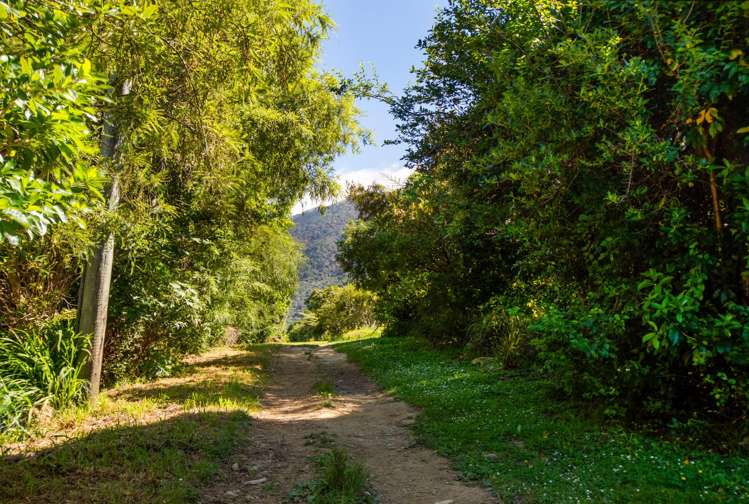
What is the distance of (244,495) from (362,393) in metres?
5.79

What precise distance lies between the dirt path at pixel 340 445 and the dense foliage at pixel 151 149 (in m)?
3.25

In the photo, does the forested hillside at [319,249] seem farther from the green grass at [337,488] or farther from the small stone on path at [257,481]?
the green grass at [337,488]

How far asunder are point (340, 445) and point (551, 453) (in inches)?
108

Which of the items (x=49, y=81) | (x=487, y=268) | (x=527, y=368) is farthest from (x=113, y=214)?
(x=487, y=268)

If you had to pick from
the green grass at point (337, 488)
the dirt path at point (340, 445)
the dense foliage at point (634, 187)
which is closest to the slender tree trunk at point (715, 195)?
the dense foliage at point (634, 187)

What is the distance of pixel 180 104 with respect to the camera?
6.36 metres

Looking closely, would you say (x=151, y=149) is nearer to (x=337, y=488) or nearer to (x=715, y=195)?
(x=337, y=488)

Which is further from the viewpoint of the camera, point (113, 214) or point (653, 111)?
point (113, 214)

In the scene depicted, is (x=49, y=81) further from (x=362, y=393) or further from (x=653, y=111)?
(x=362, y=393)

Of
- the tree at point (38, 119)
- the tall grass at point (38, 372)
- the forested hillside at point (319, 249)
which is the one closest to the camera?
the tree at point (38, 119)

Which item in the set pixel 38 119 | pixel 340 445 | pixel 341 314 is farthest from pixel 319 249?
pixel 38 119

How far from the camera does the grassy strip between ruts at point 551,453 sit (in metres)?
4.11

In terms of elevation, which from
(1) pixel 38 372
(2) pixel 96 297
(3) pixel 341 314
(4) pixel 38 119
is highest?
(4) pixel 38 119

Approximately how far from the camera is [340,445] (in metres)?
6.28
